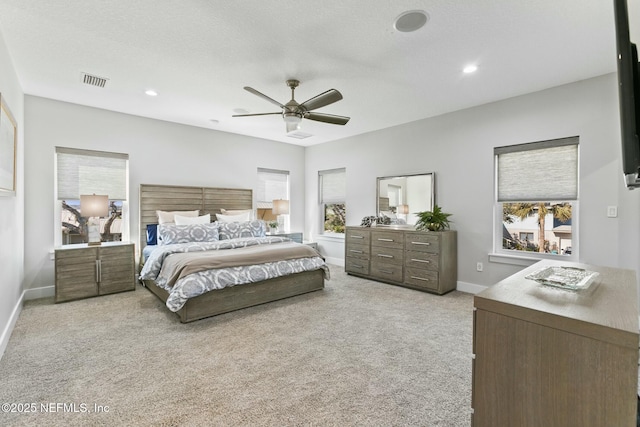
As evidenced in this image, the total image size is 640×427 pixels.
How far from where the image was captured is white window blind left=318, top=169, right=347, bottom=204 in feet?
20.6

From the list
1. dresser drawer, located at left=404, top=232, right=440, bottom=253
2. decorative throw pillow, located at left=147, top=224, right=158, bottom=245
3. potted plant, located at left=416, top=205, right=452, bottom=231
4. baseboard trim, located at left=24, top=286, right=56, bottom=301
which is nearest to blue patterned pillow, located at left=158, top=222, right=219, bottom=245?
decorative throw pillow, located at left=147, top=224, right=158, bottom=245

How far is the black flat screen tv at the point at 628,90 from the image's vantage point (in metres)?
1.14

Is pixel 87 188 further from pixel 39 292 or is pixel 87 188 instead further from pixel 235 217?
pixel 235 217

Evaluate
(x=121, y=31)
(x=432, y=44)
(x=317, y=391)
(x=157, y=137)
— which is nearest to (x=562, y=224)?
(x=432, y=44)

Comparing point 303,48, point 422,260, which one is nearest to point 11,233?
point 303,48

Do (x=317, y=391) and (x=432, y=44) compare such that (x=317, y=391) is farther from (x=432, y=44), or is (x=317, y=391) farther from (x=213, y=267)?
(x=432, y=44)

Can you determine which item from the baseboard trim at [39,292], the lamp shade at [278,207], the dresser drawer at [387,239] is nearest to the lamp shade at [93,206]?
the baseboard trim at [39,292]

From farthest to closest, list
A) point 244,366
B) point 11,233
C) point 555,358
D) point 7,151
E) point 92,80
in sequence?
1. point 92,80
2. point 11,233
3. point 7,151
4. point 244,366
5. point 555,358

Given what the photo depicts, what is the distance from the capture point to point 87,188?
173 inches

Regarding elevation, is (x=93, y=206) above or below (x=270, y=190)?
below

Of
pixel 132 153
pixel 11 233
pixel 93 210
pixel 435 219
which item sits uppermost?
pixel 132 153

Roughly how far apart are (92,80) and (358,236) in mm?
4205

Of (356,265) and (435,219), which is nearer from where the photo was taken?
(435,219)

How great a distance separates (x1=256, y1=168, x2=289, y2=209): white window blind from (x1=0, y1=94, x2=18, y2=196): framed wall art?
375 cm
